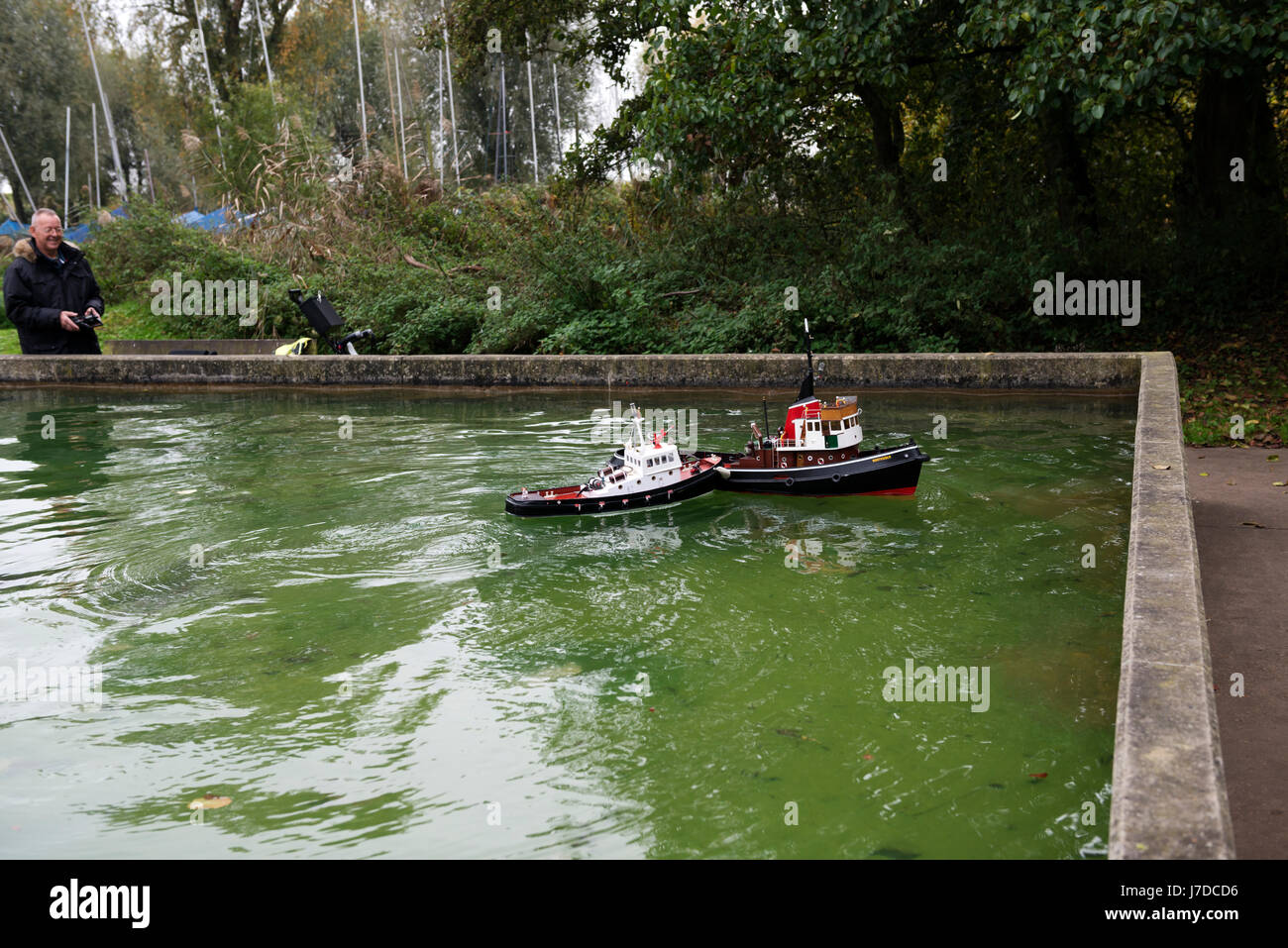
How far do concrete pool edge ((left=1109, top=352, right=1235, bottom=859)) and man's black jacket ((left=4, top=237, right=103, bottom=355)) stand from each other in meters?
12.7

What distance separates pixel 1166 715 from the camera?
3342 mm

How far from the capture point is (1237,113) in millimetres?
16516

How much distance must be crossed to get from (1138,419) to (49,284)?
12563 millimetres

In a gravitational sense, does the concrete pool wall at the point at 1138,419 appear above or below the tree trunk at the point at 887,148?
below

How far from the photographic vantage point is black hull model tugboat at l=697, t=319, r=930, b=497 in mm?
8336

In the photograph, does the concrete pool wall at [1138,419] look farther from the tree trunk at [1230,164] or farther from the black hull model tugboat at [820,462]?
the tree trunk at [1230,164]

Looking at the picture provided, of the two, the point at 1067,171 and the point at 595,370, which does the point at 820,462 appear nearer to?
the point at 595,370

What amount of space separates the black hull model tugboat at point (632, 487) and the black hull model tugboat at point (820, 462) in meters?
0.32

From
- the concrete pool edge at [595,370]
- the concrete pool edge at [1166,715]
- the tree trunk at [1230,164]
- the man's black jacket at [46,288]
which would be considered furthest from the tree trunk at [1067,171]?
the man's black jacket at [46,288]

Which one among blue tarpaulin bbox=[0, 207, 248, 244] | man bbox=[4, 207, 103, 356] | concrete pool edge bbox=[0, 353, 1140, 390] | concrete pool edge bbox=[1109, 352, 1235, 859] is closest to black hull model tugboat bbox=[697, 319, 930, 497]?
concrete pool edge bbox=[1109, 352, 1235, 859]

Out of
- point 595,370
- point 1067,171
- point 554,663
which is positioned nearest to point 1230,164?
point 1067,171

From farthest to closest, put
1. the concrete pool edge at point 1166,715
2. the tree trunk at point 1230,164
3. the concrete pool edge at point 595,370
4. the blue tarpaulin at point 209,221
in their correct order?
1. the blue tarpaulin at point 209,221
2. the tree trunk at point 1230,164
3. the concrete pool edge at point 595,370
4. the concrete pool edge at point 1166,715

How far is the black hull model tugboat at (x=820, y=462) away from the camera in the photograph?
8336mm
